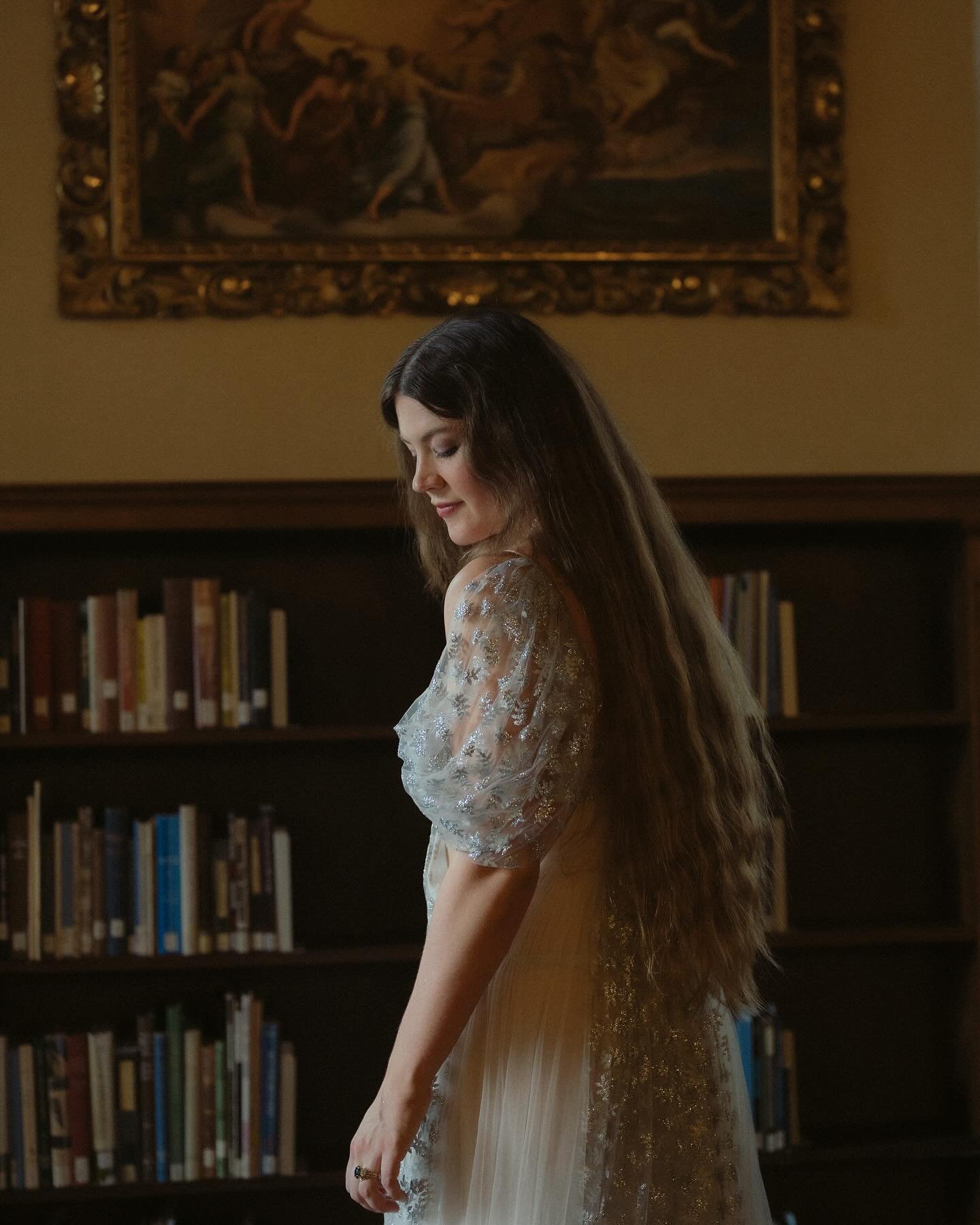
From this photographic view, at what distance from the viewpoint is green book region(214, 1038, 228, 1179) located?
234 cm

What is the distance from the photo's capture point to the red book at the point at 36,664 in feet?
7.77

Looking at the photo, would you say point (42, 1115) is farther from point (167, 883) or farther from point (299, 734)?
point (299, 734)

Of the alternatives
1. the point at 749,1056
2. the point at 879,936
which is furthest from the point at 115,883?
the point at 879,936

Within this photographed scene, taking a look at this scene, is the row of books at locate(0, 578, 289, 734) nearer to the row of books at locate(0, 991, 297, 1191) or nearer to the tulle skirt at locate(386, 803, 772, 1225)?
the row of books at locate(0, 991, 297, 1191)

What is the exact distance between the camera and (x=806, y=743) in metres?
2.71

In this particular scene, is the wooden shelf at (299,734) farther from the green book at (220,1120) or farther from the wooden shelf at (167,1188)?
the wooden shelf at (167,1188)

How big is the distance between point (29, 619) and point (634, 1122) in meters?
1.57

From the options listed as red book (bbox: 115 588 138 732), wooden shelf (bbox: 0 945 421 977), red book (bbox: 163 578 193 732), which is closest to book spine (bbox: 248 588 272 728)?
red book (bbox: 163 578 193 732)

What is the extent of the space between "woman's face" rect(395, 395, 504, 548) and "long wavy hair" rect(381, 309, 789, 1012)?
1 centimetres

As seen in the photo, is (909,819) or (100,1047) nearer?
(100,1047)

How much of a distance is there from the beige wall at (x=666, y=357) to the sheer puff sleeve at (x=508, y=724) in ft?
4.90

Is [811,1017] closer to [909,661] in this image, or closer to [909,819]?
[909,819]

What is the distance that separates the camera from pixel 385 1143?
117cm

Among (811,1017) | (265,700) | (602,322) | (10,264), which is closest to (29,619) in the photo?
(265,700)
